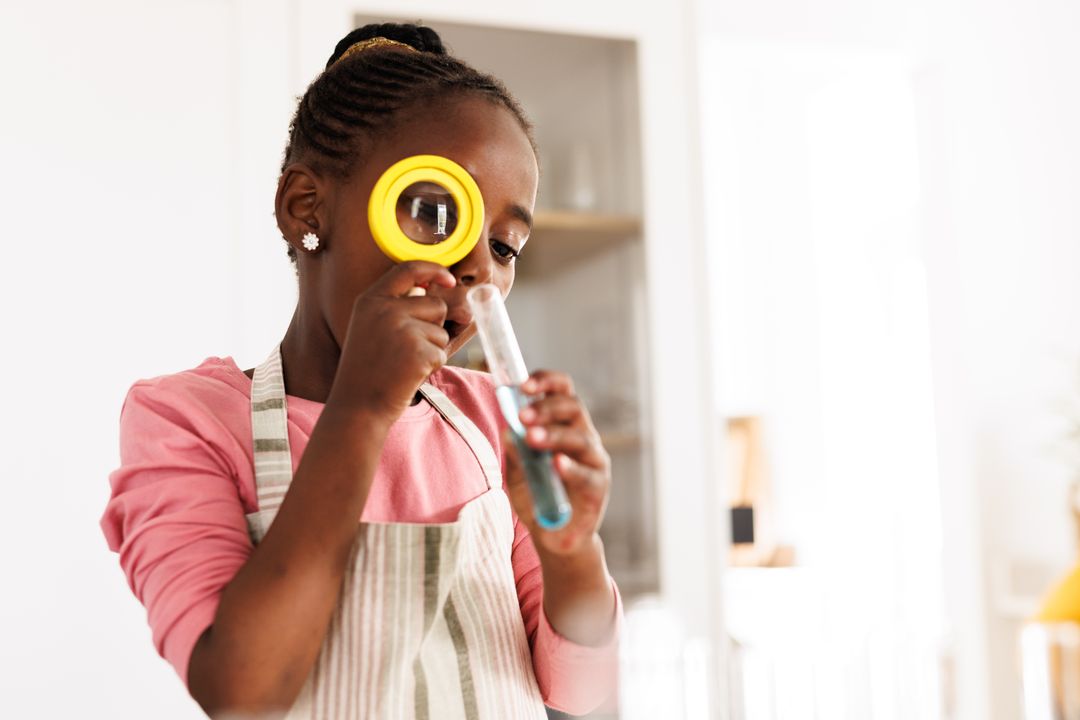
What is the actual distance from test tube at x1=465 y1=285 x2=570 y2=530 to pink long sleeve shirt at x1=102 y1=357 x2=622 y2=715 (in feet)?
0.58

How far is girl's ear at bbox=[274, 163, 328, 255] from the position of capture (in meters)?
0.63

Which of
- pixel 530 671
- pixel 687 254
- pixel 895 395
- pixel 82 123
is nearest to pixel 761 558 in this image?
pixel 895 395

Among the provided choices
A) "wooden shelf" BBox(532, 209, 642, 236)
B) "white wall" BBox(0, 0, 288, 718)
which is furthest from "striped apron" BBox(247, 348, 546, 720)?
"wooden shelf" BBox(532, 209, 642, 236)

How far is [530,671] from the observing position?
66 centimetres

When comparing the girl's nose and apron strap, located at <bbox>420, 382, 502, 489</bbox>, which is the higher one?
the girl's nose

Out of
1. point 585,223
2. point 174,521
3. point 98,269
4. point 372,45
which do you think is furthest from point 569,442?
point 585,223

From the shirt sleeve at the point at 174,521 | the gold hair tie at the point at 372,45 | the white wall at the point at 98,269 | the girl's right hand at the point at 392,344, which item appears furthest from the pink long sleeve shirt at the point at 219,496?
the white wall at the point at 98,269

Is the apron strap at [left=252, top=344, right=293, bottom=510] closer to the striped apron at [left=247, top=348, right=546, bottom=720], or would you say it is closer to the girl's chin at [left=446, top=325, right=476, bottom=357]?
the striped apron at [left=247, top=348, right=546, bottom=720]

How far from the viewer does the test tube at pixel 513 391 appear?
0.44 m

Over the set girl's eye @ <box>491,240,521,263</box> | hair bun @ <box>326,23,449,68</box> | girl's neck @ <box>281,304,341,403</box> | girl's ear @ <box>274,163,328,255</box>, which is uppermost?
hair bun @ <box>326,23,449,68</box>

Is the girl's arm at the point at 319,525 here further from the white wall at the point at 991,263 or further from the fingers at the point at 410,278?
the white wall at the point at 991,263

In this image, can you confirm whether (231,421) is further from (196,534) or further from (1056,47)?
(1056,47)

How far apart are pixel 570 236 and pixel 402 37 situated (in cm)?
103

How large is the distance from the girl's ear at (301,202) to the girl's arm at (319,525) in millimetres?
141
